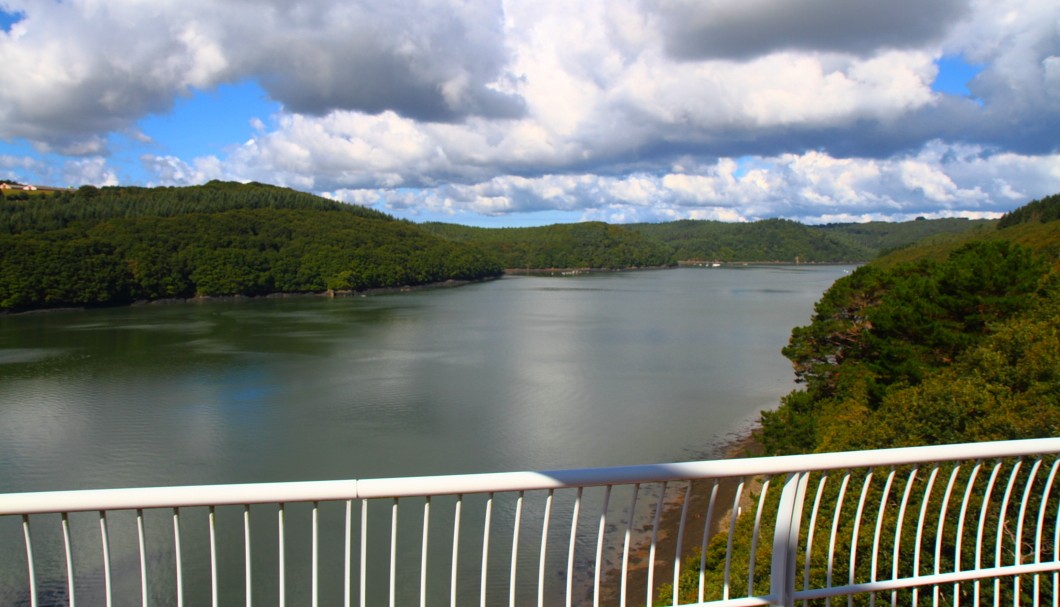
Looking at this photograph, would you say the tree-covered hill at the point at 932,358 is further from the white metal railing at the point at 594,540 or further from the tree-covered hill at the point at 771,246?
the tree-covered hill at the point at 771,246

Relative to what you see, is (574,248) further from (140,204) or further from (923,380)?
(923,380)

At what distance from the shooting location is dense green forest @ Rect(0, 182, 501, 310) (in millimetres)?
53125

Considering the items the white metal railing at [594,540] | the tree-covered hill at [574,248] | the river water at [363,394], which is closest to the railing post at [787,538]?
the white metal railing at [594,540]

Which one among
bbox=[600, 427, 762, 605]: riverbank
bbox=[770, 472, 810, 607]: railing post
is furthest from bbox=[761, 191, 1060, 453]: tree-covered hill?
bbox=[770, 472, 810, 607]: railing post

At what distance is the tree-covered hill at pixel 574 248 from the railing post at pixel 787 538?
127546 mm

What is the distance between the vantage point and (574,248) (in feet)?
461

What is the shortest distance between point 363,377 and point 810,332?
51.9 ft

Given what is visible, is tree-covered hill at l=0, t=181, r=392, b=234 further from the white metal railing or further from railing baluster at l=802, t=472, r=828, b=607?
railing baluster at l=802, t=472, r=828, b=607

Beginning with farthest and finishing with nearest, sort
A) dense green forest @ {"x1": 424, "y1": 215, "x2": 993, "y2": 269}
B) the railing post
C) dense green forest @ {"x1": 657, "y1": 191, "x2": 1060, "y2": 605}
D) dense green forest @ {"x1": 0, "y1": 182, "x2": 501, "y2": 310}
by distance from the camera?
dense green forest @ {"x1": 424, "y1": 215, "x2": 993, "y2": 269} < dense green forest @ {"x1": 0, "y1": 182, "x2": 501, "y2": 310} < dense green forest @ {"x1": 657, "y1": 191, "x2": 1060, "y2": 605} < the railing post

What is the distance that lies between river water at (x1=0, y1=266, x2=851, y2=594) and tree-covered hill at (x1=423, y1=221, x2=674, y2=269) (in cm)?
8736

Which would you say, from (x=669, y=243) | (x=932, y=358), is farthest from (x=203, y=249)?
(x=669, y=243)

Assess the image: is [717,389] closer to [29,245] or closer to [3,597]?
[3,597]

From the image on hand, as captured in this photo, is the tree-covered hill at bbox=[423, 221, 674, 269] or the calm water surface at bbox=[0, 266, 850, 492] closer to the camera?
the calm water surface at bbox=[0, 266, 850, 492]

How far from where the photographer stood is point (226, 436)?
19.0 meters
